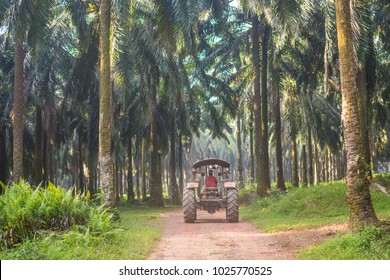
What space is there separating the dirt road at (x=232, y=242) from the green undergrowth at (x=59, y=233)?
55cm

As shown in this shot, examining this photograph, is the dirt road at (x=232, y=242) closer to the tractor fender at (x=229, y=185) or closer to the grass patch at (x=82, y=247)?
the grass patch at (x=82, y=247)

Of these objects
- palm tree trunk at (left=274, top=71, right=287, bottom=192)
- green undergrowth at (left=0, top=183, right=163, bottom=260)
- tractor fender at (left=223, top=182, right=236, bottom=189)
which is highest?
palm tree trunk at (left=274, top=71, right=287, bottom=192)

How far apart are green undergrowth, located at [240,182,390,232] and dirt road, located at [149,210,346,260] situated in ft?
3.77

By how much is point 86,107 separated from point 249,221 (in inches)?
663

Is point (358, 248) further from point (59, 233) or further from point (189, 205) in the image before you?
point (189, 205)

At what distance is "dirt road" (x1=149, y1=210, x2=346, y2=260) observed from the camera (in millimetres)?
9875

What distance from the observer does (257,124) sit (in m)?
24.9

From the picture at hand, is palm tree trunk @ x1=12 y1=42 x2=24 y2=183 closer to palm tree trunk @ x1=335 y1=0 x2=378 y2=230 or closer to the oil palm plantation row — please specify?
the oil palm plantation row

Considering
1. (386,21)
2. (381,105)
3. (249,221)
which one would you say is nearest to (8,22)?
(249,221)

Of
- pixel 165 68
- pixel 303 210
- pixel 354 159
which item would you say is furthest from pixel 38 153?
pixel 354 159

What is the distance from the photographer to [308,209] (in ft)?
59.3

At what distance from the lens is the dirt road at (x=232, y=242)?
988 cm

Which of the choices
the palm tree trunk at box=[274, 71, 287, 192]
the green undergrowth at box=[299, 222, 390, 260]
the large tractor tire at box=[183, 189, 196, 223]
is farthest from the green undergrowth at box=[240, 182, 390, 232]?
the palm tree trunk at box=[274, 71, 287, 192]

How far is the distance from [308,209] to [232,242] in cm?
704
